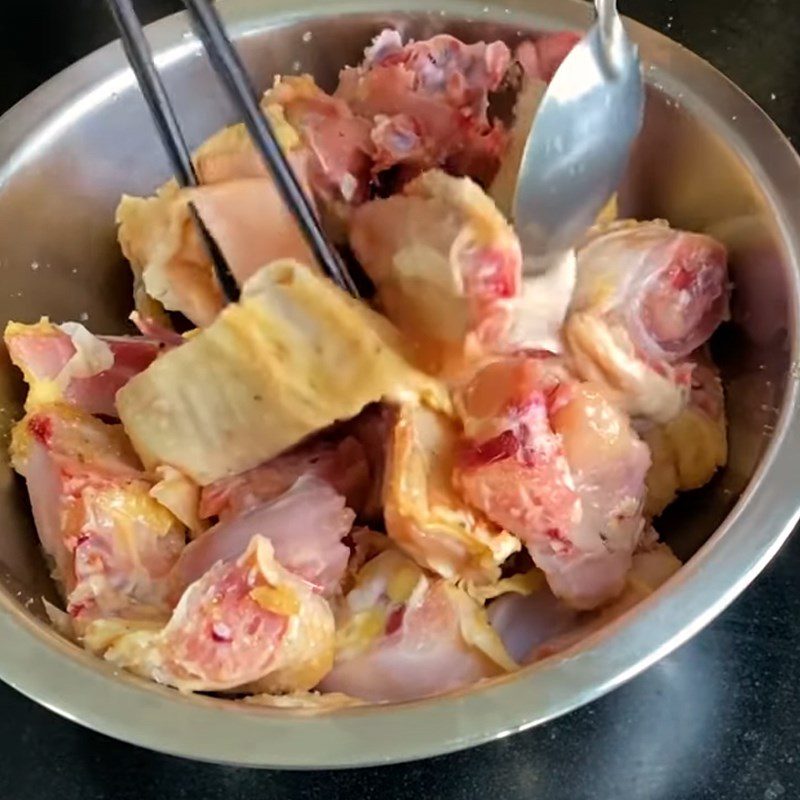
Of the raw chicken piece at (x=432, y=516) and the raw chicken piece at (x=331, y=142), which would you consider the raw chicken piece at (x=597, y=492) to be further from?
the raw chicken piece at (x=331, y=142)

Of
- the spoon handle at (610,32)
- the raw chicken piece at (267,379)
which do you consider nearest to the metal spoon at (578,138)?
the spoon handle at (610,32)

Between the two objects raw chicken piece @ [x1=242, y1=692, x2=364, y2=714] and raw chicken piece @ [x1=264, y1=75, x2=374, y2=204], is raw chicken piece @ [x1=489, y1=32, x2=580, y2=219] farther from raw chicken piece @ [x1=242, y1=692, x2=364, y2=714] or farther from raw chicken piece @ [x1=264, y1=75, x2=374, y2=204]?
raw chicken piece @ [x1=242, y1=692, x2=364, y2=714]

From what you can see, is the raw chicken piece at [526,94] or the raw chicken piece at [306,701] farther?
the raw chicken piece at [526,94]

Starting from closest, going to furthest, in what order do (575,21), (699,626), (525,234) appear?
(699,626)
(525,234)
(575,21)

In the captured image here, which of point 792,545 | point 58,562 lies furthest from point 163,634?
point 792,545

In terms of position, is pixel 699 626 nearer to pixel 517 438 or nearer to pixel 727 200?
pixel 517 438

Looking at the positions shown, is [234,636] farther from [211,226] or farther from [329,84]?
[329,84]
